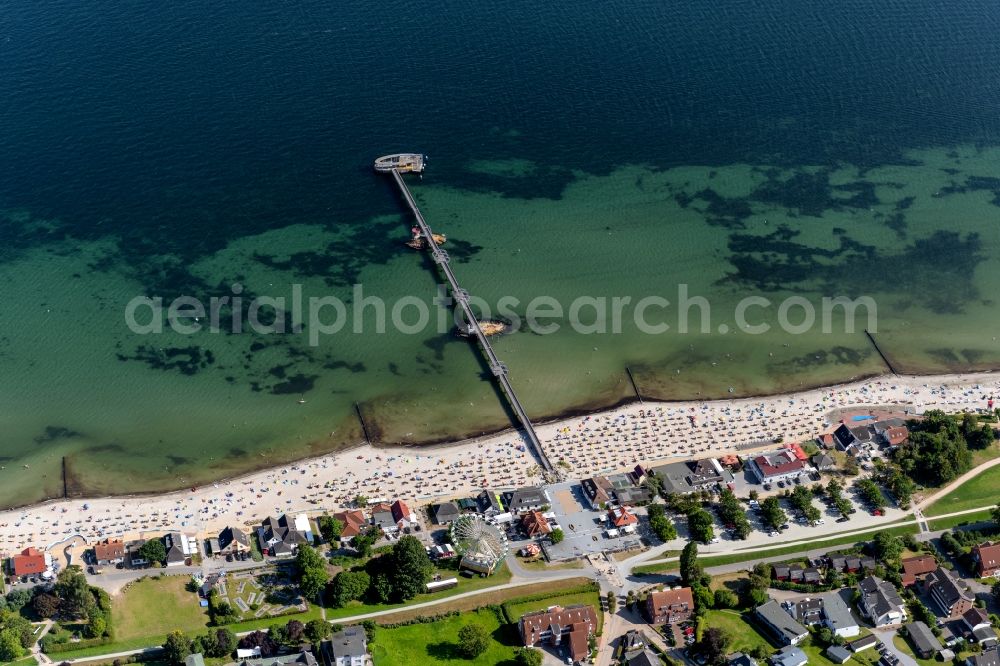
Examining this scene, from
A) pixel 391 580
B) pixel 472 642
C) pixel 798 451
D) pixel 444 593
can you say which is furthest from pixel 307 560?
pixel 798 451

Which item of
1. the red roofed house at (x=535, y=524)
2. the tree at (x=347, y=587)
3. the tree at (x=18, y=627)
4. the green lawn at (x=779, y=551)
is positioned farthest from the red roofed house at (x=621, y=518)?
the tree at (x=18, y=627)

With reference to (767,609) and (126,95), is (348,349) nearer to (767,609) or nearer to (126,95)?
(767,609)

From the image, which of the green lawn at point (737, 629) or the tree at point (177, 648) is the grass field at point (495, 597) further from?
the tree at point (177, 648)

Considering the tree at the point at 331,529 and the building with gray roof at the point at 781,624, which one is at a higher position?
the tree at the point at 331,529

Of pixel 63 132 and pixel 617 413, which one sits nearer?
pixel 617 413

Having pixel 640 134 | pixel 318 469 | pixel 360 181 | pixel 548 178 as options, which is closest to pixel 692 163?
pixel 640 134

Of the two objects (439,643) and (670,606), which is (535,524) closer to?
(670,606)
